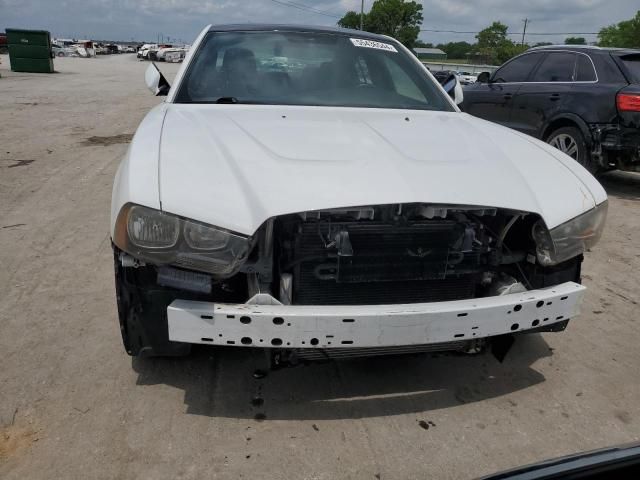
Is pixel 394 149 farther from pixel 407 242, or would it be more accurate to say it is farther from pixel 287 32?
pixel 287 32

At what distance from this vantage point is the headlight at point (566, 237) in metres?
2.33

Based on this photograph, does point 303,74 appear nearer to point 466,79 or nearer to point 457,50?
point 466,79

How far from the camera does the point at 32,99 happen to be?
13.2 meters

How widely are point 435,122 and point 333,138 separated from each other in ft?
2.75

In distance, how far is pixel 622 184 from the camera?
7.11m

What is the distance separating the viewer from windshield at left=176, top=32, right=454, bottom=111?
328 cm

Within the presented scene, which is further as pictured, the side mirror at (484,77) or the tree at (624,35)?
the tree at (624,35)

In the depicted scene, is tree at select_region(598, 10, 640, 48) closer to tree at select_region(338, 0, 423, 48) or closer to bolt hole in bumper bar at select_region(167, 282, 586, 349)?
tree at select_region(338, 0, 423, 48)

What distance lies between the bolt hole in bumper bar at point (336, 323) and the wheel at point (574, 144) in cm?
463

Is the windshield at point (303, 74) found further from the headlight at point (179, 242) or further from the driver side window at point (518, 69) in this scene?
the driver side window at point (518, 69)

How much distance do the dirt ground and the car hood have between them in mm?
823

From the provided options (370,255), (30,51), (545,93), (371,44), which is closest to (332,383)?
(370,255)

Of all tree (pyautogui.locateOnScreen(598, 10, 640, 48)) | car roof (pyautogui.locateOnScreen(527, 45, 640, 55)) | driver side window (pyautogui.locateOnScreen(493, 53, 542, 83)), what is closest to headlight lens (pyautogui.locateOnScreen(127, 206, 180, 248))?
car roof (pyautogui.locateOnScreen(527, 45, 640, 55))

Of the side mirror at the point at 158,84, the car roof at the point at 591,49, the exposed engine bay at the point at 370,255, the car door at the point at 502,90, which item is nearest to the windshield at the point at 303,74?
the side mirror at the point at 158,84
